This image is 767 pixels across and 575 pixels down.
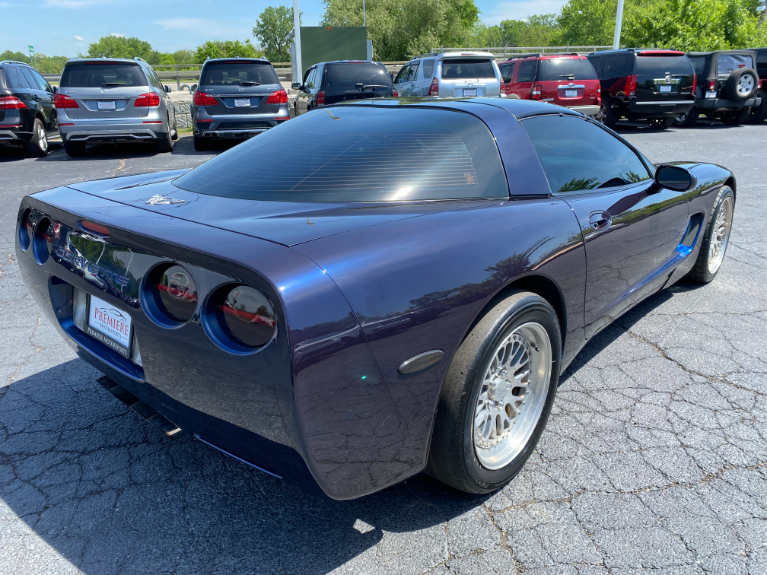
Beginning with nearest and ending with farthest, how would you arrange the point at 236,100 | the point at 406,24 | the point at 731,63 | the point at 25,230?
1. the point at 25,230
2. the point at 236,100
3. the point at 731,63
4. the point at 406,24

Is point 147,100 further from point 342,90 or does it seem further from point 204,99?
point 342,90

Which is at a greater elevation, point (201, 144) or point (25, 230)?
point (25, 230)

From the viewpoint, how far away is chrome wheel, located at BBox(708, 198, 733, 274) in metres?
4.13

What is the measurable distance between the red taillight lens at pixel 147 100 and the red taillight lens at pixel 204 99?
2.09 ft

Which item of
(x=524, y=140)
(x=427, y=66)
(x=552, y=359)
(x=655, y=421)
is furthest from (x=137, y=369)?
(x=427, y=66)

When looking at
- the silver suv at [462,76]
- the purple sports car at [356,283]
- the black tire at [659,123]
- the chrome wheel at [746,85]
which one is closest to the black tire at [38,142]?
the silver suv at [462,76]

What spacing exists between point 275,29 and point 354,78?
3816 inches

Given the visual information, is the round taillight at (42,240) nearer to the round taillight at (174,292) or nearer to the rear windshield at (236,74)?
the round taillight at (174,292)

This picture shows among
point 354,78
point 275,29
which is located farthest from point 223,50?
point 354,78

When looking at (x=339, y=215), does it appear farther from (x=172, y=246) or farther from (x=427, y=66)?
(x=427, y=66)

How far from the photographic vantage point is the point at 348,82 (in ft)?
39.8

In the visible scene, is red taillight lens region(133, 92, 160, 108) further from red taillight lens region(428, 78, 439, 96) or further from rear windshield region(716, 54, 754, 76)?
rear windshield region(716, 54, 754, 76)

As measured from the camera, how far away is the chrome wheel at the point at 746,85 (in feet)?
46.5

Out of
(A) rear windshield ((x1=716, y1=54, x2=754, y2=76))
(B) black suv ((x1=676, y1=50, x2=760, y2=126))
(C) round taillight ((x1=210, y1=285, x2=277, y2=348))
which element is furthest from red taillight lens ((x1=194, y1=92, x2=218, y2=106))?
(A) rear windshield ((x1=716, y1=54, x2=754, y2=76))
